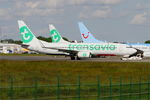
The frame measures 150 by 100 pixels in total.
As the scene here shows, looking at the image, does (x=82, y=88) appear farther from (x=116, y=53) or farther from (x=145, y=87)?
(x=116, y=53)

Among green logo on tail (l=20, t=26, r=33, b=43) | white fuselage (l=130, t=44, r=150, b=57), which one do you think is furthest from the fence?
green logo on tail (l=20, t=26, r=33, b=43)

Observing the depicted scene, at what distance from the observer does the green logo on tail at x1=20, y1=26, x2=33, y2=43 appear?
9450 centimetres

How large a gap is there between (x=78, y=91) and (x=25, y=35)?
213 feet

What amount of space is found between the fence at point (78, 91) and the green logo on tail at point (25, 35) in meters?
61.5

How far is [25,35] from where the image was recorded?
94500 millimetres

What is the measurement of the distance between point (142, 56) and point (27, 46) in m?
23.9

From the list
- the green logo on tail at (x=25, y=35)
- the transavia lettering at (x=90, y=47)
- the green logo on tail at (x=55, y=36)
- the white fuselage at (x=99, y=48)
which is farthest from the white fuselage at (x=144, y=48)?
the green logo on tail at (x=55, y=36)

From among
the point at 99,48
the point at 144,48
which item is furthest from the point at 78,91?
the point at 144,48

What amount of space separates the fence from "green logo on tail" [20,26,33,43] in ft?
202

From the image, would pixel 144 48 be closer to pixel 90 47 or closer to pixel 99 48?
pixel 99 48

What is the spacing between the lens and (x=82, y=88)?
33.6 metres

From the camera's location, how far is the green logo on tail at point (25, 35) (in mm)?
94500

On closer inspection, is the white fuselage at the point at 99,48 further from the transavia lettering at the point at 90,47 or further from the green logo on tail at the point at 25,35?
the green logo on tail at the point at 25,35

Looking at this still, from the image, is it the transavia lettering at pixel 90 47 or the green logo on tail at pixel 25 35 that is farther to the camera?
the green logo on tail at pixel 25 35
